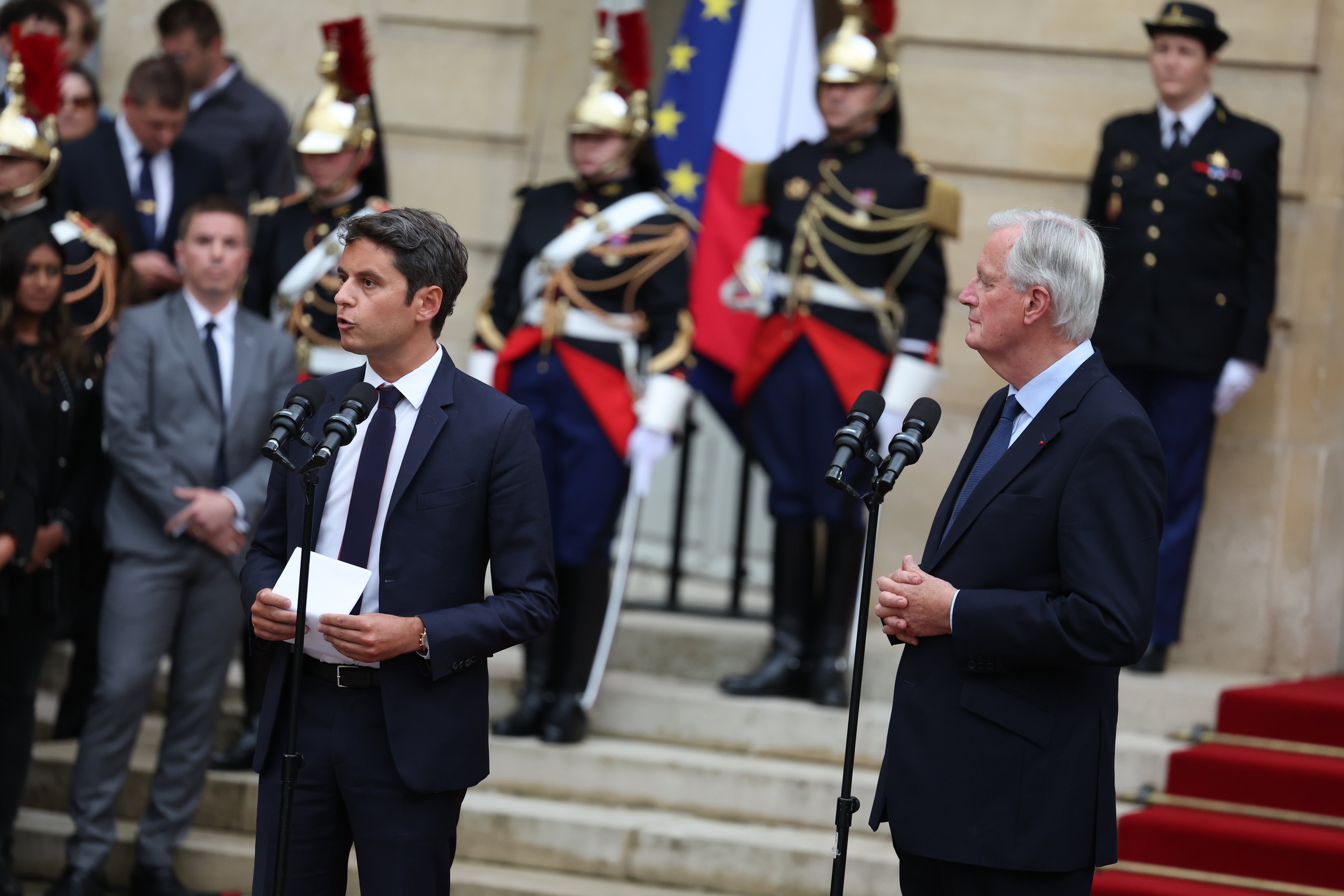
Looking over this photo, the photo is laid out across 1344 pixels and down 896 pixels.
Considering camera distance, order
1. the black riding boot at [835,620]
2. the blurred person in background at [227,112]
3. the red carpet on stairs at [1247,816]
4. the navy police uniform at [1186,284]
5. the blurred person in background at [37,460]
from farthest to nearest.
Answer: the blurred person in background at [227,112], the navy police uniform at [1186,284], the black riding boot at [835,620], the blurred person in background at [37,460], the red carpet on stairs at [1247,816]

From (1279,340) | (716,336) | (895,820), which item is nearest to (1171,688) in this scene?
(1279,340)

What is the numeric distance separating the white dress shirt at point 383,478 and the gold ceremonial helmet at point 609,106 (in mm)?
2689

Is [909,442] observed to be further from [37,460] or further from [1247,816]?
[37,460]

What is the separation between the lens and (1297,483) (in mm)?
6297

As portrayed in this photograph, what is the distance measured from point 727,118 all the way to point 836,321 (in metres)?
1.47

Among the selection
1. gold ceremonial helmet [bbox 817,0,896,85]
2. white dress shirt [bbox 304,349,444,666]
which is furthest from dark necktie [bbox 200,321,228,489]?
gold ceremonial helmet [bbox 817,0,896,85]

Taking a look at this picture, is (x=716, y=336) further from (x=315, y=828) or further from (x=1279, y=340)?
(x=315, y=828)

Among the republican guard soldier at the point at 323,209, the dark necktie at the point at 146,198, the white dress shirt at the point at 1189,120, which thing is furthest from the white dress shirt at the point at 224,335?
the white dress shirt at the point at 1189,120

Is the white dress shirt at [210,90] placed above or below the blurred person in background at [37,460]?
above

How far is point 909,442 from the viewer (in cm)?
304

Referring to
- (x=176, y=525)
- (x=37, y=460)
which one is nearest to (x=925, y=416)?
(x=176, y=525)

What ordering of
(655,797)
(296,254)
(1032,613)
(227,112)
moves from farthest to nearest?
(227,112) < (296,254) < (655,797) < (1032,613)

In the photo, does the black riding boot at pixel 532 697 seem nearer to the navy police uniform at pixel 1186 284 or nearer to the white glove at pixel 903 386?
the white glove at pixel 903 386

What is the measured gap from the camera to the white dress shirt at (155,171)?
20.8 feet
